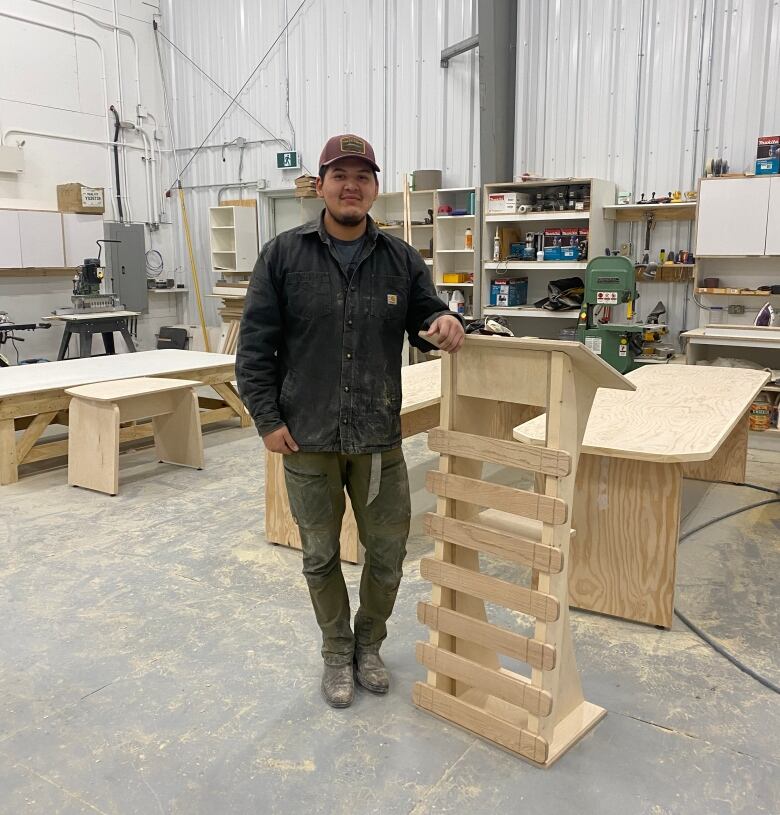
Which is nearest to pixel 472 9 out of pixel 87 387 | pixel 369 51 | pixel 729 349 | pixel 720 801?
pixel 369 51

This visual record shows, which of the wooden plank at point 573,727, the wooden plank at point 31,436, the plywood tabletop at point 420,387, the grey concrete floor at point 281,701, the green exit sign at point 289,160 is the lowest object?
the grey concrete floor at point 281,701

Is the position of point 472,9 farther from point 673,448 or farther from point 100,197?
point 673,448

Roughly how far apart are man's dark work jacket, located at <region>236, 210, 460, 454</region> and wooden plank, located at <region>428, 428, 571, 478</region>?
19 centimetres

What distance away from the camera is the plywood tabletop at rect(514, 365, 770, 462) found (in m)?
2.58

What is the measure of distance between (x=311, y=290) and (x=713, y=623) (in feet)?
6.56

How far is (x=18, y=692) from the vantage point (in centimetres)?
241

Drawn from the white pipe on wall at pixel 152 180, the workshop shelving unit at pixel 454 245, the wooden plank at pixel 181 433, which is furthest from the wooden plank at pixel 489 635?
the white pipe on wall at pixel 152 180

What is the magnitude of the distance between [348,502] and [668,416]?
4.72ft

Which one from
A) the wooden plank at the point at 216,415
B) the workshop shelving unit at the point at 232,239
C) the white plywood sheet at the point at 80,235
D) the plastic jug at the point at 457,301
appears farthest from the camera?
the workshop shelving unit at the point at 232,239

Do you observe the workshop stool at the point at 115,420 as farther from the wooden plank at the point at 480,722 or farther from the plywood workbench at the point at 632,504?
the wooden plank at the point at 480,722

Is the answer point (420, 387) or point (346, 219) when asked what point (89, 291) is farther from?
point (346, 219)

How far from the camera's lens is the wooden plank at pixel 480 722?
2.02m

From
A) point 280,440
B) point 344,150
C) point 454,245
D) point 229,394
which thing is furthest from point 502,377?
point 454,245

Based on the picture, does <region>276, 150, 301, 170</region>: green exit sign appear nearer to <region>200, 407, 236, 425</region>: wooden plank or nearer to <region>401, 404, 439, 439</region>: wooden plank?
<region>200, 407, 236, 425</region>: wooden plank
